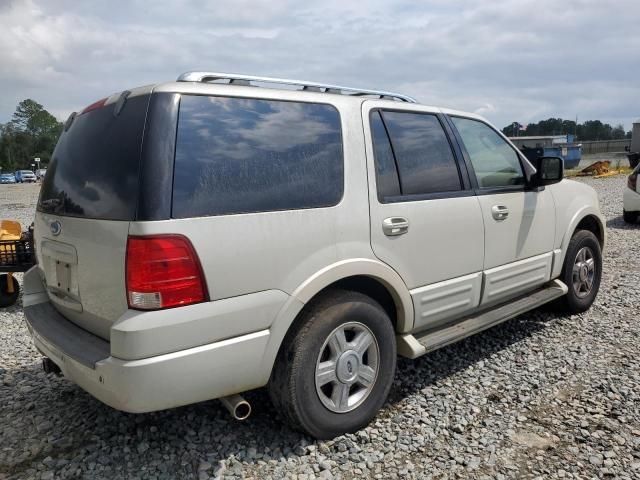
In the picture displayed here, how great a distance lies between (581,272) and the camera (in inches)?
194

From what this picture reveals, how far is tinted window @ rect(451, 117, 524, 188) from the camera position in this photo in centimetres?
385

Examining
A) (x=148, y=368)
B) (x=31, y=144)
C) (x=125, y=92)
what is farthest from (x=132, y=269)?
(x=31, y=144)

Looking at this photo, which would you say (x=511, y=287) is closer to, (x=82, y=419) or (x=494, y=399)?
(x=494, y=399)

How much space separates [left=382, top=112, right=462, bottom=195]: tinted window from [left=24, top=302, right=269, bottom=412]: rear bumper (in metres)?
1.44

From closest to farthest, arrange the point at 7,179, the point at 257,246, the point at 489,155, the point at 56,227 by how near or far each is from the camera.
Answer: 1. the point at 257,246
2. the point at 56,227
3. the point at 489,155
4. the point at 7,179

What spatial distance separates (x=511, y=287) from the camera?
4039 millimetres

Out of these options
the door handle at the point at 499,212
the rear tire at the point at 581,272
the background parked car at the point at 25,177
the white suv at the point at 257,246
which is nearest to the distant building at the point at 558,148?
the rear tire at the point at 581,272

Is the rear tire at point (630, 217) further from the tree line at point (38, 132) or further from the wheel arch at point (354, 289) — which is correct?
the tree line at point (38, 132)

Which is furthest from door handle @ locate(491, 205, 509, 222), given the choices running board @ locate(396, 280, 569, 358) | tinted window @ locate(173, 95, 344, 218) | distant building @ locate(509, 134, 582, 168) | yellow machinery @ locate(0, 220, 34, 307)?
distant building @ locate(509, 134, 582, 168)

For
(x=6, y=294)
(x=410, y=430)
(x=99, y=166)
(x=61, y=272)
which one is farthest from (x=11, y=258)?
(x=410, y=430)

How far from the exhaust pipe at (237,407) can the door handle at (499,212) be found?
2260 mm

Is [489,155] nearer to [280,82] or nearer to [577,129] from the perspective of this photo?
[280,82]

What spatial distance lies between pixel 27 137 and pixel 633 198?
364ft

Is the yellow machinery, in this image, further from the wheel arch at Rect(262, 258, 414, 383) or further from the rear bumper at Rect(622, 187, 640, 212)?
the rear bumper at Rect(622, 187, 640, 212)
